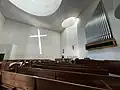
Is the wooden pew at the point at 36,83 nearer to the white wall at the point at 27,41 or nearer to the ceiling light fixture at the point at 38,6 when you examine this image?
the ceiling light fixture at the point at 38,6

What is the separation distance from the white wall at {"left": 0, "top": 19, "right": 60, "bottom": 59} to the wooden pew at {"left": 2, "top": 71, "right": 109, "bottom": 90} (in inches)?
246

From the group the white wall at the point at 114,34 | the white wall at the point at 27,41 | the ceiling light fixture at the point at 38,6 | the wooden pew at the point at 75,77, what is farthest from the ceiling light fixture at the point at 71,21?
the wooden pew at the point at 75,77

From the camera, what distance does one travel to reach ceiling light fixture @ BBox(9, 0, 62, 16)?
15.4 feet

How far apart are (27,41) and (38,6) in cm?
314

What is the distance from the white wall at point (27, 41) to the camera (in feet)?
23.0

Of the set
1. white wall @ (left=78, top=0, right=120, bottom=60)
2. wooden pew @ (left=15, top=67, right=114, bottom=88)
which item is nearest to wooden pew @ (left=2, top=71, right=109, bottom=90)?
wooden pew @ (left=15, top=67, right=114, bottom=88)

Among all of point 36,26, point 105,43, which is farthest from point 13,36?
point 105,43

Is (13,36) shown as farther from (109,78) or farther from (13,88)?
(109,78)

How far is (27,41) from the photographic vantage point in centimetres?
763

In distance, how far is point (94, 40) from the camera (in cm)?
411

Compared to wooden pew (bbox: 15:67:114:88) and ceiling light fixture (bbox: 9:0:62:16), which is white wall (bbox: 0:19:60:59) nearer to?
ceiling light fixture (bbox: 9:0:62:16)

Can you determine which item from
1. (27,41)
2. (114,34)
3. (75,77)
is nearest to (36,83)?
(75,77)

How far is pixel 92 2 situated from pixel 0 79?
4.35 meters

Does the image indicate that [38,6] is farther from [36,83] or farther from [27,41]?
[36,83]
